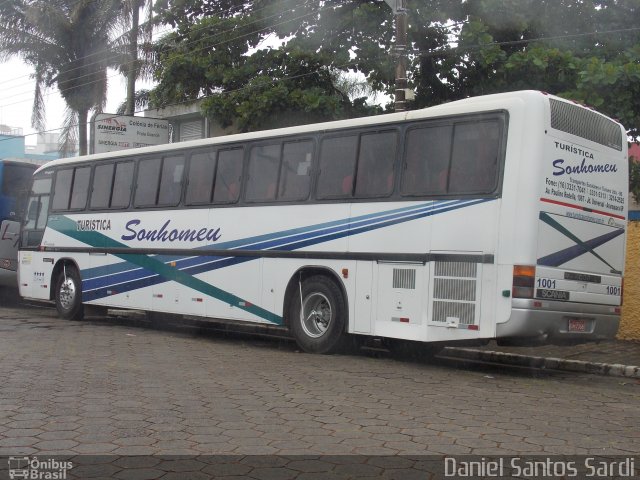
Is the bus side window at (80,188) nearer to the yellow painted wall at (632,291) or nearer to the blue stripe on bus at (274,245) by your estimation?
the blue stripe on bus at (274,245)

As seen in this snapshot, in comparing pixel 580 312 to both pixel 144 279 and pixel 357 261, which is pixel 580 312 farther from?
pixel 144 279

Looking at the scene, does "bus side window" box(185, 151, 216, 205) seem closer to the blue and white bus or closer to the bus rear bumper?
the bus rear bumper

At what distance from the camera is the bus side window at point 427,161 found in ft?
30.9

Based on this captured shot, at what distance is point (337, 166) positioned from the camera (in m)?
10.7

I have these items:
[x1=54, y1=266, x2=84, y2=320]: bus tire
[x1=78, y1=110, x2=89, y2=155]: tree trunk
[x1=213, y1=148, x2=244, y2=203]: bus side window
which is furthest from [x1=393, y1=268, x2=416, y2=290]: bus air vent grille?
[x1=78, y1=110, x2=89, y2=155]: tree trunk

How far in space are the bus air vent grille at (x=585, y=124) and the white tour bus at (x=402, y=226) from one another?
27 millimetres

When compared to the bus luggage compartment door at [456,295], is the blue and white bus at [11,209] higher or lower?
higher

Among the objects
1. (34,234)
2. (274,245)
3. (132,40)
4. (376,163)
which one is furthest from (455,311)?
(132,40)

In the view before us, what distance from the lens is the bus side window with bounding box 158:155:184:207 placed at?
13.1 metres

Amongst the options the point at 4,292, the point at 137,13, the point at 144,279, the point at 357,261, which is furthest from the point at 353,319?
the point at 137,13

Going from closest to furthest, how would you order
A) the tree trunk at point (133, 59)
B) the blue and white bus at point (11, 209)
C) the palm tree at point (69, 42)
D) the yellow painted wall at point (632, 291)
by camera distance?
the yellow painted wall at point (632, 291)
the blue and white bus at point (11, 209)
the tree trunk at point (133, 59)
the palm tree at point (69, 42)

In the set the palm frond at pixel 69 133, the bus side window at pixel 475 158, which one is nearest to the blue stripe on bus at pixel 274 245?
the bus side window at pixel 475 158

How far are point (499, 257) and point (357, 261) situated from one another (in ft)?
7.03

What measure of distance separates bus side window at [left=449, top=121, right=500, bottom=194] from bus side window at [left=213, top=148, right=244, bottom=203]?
397cm
